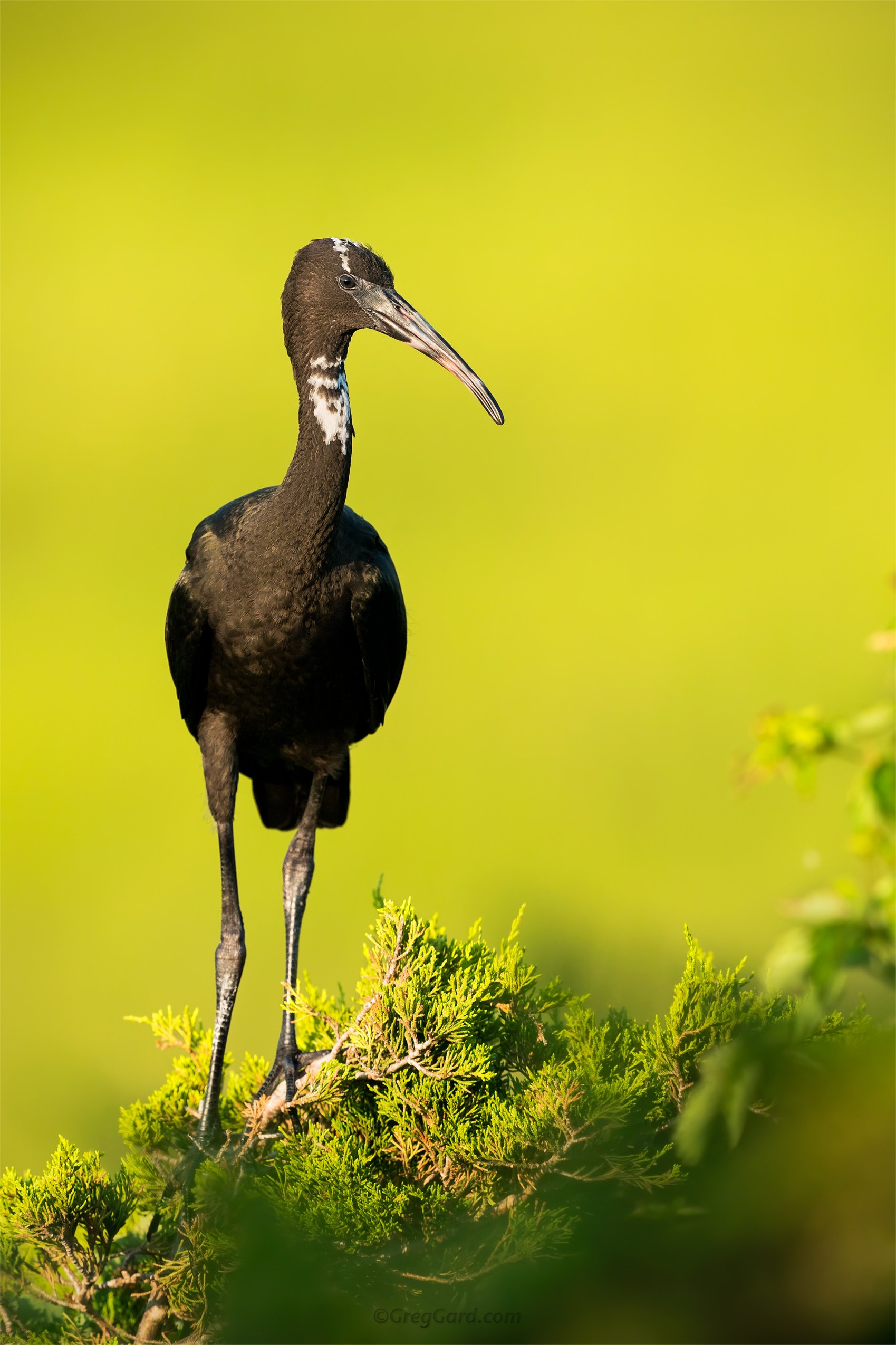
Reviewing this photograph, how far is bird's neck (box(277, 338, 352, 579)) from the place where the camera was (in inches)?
132

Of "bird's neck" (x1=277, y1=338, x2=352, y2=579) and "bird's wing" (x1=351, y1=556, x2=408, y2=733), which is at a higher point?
"bird's neck" (x1=277, y1=338, x2=352, y2=579)

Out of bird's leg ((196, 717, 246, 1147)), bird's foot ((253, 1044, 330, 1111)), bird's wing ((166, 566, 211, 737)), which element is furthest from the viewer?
bird's wing ((166, 566, 211, 737))

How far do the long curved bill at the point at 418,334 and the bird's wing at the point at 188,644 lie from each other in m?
0.97

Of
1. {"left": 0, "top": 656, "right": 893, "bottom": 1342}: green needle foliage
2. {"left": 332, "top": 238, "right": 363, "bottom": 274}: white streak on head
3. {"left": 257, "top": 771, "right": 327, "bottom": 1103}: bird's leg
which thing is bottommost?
{"left": 0, "top": 656, "right": 893, "bottom": 1342}: green needle foliage

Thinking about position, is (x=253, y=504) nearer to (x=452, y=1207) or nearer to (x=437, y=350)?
(x=437, y=350)

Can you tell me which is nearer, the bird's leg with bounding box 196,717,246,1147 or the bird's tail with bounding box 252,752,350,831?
the bird's leg with bounding box 196,717,246,1147

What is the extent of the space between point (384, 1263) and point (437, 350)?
2.40m

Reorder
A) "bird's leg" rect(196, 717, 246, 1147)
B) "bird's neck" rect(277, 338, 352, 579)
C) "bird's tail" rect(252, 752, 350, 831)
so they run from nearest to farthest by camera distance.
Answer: "bird's neck" rect(277, 338, 352, 579) → "bird's leg" rect(196, 717, 246, 1147) → "bird's tail" rect(252, 752, 350, 831)

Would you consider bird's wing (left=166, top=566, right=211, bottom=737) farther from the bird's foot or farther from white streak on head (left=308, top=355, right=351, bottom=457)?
the bird's foot

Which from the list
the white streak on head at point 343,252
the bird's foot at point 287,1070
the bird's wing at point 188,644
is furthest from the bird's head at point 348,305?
the bird's foot at point 287,1070

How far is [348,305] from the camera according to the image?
11.1 feet

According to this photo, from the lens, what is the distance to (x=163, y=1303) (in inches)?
119

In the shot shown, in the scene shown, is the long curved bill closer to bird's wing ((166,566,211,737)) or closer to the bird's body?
the bird's body

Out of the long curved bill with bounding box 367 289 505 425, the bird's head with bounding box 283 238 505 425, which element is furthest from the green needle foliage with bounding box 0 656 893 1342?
the bird's head with bounding box 283 238 505 425
